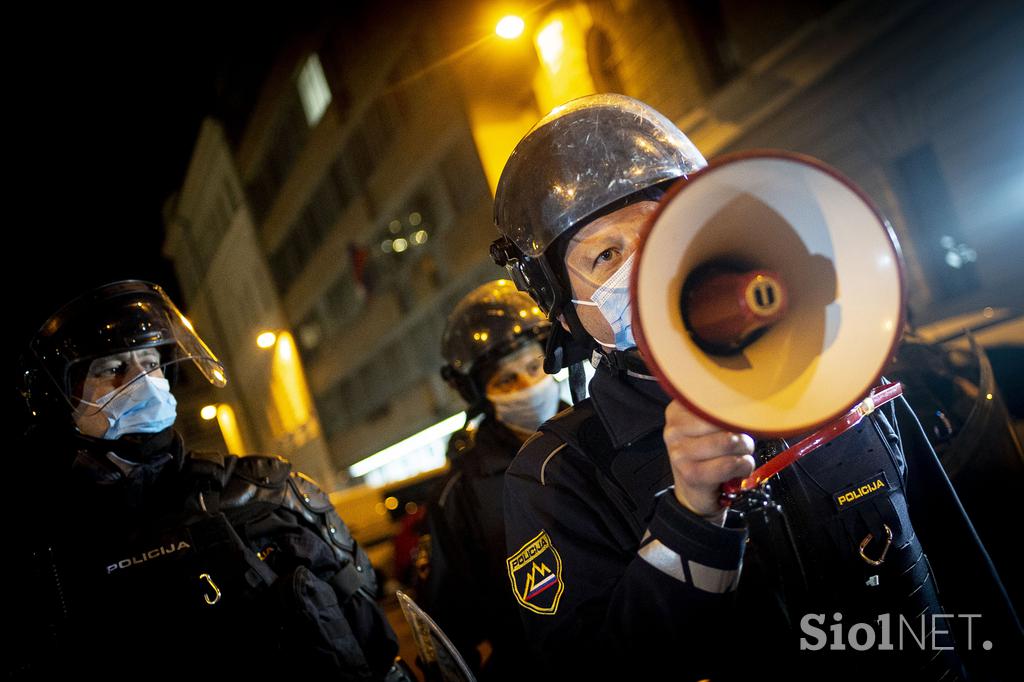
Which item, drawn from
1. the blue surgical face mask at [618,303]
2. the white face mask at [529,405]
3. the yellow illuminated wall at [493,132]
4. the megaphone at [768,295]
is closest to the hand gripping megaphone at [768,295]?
the megaphone at [768,295]

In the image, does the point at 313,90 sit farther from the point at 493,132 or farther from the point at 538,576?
the point at 538,576

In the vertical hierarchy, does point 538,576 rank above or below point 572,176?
below

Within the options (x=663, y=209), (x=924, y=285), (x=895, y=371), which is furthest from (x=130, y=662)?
(x=924, y=285)

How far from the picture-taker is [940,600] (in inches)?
70.8

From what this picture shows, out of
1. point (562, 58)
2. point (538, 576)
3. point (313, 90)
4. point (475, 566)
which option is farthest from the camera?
point (313, 90)

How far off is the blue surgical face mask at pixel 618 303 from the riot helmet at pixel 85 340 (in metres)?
2.18

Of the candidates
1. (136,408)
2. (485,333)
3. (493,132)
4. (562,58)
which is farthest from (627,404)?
(493,132)

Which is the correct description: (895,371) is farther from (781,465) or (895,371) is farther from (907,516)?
(781,465)

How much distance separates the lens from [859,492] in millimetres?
1688

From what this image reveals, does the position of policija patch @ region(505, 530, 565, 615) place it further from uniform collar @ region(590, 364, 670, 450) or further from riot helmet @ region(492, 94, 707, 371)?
riot helmet @ region(492, 94, 707, 371)

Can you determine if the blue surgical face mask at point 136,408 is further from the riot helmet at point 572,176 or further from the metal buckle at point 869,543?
the metal buckle at point 869,543

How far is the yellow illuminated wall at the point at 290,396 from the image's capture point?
2820 cm

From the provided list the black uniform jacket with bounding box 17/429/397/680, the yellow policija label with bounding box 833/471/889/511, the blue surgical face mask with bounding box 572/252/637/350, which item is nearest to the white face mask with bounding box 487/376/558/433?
the black uniform jacket with bounding box 17/429/397/680

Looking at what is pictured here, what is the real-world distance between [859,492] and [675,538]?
65 cm
